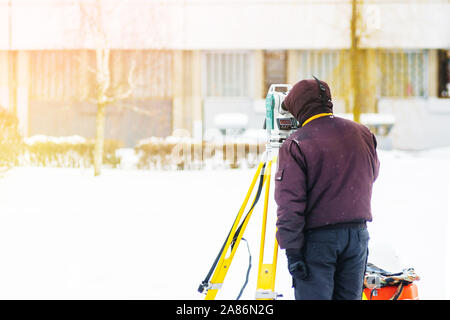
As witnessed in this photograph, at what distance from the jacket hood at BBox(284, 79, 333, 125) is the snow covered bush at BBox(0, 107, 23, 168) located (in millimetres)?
7732

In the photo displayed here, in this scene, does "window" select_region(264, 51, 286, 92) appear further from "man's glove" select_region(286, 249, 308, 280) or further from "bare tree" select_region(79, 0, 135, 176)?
"man's glove" select_region(286, 249, 308, 280)

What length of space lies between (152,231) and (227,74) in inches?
529

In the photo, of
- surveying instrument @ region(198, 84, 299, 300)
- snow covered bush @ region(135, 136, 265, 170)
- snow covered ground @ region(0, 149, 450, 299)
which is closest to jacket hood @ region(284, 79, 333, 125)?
surveying instrument @ region(198, 84, 299, 300)

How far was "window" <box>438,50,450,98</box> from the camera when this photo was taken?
68.0 ft

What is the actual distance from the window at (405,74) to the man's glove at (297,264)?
61.1ft

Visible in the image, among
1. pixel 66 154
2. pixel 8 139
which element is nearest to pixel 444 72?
pixel 66 154

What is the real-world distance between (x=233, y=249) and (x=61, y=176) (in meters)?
10.9

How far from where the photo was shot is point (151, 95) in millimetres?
21016

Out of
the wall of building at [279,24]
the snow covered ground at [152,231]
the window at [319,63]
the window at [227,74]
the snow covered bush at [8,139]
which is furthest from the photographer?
the window at [227,74]

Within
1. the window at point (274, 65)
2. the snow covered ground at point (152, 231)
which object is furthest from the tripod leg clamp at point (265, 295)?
the window at point (274, 65)

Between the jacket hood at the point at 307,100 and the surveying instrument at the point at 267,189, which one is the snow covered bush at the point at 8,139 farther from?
the jacket hood at the point at 307,100

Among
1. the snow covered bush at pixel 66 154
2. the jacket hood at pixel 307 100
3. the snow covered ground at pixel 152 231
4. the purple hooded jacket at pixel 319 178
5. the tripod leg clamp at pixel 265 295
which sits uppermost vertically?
the jacket hood at pixel 307 100

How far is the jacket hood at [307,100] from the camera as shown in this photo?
324cm
